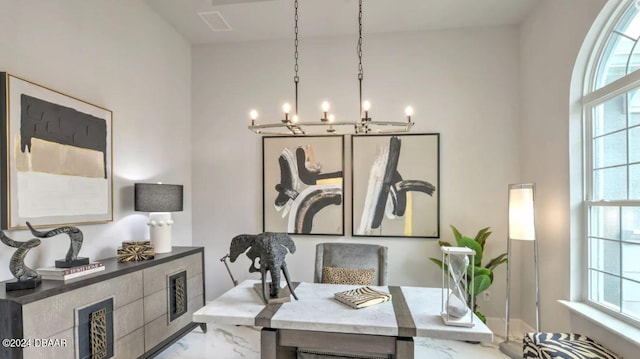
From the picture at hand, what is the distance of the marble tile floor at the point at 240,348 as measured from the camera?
2.98 meters

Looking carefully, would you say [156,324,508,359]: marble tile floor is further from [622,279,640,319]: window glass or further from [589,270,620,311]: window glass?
[622,279,640,319]: window glass

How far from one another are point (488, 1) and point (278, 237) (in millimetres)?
2958

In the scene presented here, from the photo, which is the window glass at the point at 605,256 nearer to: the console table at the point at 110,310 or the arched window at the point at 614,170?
the arched window at the point at 614,170

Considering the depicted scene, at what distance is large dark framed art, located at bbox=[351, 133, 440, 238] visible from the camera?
12.3 ft

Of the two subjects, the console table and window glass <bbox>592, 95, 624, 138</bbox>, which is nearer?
the console table

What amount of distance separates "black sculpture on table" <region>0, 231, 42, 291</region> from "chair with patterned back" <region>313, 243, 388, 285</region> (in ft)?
6.13

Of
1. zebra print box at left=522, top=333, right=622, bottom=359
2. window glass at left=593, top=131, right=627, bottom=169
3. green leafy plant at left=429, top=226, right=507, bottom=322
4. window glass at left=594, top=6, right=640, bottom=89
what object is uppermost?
window glass at left=594, top=6, right=640, bottom=89

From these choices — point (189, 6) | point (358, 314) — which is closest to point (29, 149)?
point (189, 6)

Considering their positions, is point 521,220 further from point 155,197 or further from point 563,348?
point 155,197

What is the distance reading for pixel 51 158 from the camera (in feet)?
7.71

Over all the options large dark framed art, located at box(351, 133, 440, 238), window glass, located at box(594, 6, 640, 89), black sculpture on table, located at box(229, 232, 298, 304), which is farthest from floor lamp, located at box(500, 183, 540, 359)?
black sculpture on table, located at box(229, 232, 298, 304)

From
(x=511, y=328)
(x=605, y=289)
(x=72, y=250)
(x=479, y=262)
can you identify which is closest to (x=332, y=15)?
(x=479, y=262)

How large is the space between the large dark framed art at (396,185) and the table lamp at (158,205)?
1.88m

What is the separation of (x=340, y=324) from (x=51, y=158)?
220 centimetres
